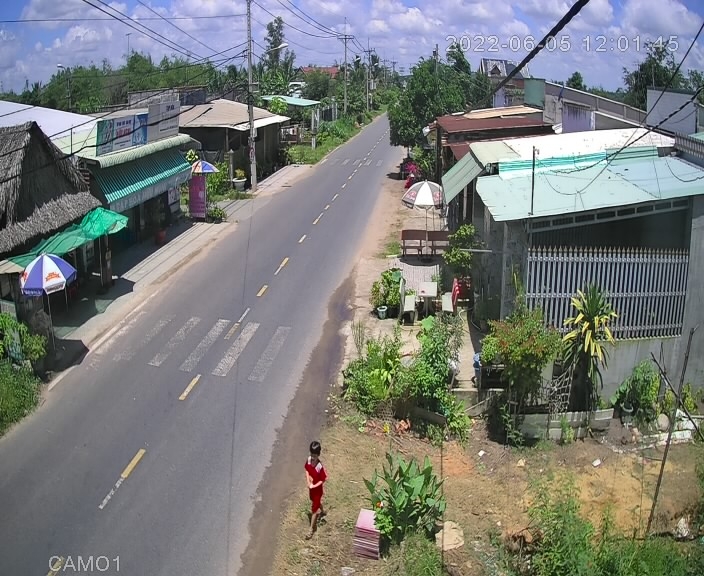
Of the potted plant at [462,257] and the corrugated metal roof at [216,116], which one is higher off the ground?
the corrugated metal roof at [216,116]

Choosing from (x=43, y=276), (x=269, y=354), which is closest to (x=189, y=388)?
(x=269, y=354)

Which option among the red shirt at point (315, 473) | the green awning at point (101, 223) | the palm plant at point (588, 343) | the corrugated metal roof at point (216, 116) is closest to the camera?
the red shirt at point (315, 473)

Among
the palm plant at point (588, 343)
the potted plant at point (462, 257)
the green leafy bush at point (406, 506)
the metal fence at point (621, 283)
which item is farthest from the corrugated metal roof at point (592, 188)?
the green leafy bush at point (406, 506)

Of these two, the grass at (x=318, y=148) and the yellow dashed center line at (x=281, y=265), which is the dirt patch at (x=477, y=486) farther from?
the grass at (x=318, y=148)

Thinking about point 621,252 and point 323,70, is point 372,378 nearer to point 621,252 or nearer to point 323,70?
point 621,252

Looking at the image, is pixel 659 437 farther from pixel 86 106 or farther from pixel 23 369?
pixel 86 106

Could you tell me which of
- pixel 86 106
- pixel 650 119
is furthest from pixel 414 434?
pixel 86 106
